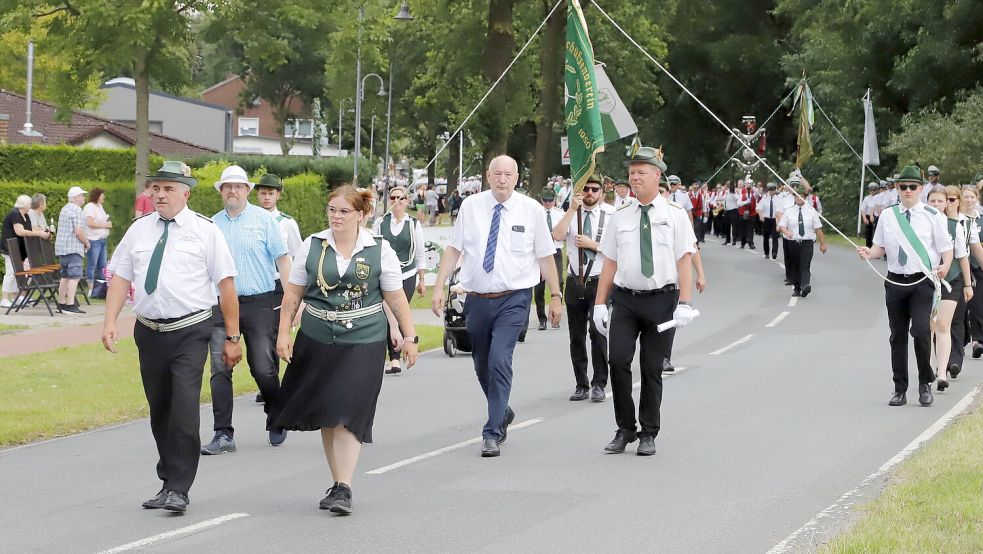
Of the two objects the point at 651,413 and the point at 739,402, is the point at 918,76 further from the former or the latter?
the point at 651,413

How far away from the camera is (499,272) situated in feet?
34.1

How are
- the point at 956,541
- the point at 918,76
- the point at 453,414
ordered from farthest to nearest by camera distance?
1. the point at 918,76
2. the point at 453,414
3. the point at 956,541

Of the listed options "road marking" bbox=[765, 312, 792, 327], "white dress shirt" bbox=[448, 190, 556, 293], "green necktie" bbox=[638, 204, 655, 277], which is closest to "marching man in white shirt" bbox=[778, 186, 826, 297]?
"road marking" bbox=[765, 312, 792, 327]

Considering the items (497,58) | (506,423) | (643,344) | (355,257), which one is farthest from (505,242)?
(497,58)

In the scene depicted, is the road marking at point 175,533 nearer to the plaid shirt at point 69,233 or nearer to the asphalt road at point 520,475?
the asphalt road at point 520,475

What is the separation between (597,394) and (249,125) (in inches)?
4846

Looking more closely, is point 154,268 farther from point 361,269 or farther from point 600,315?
point 600,315

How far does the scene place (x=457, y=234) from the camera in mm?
10695

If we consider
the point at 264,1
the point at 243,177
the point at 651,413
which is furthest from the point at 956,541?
the point at 264,1

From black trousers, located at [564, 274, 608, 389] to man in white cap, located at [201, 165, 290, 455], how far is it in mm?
3333

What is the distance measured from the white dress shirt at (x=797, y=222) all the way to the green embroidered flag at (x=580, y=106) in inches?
464

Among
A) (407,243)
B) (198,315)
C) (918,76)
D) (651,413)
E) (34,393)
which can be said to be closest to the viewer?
(198,315)

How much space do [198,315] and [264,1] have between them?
21.8m

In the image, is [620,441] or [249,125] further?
[249,125]
